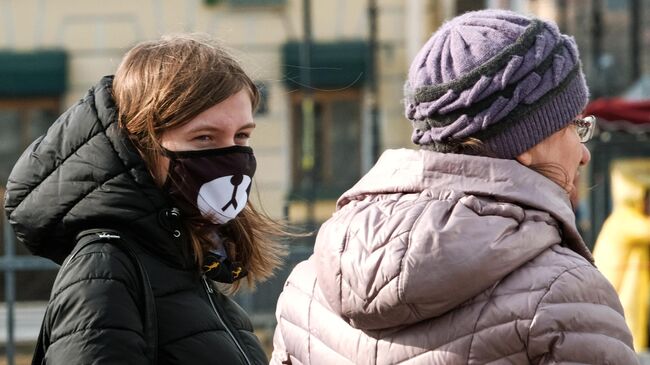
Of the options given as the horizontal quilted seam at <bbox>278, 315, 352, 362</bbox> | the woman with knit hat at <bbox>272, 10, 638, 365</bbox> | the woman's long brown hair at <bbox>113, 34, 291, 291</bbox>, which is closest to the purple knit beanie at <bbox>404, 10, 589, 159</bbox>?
the woman with knit hat at <bbox>272, 10, 638, 365</bbox>

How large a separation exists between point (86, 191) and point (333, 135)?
831cm

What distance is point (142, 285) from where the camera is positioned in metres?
1.97

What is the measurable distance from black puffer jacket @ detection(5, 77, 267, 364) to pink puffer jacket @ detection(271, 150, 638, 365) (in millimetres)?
392

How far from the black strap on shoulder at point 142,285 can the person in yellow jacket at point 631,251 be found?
5.68 m

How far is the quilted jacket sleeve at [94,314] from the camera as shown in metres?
1.85

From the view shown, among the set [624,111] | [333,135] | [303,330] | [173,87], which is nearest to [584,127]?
[303,330]

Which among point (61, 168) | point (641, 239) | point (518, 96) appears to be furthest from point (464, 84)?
point (641, 239)

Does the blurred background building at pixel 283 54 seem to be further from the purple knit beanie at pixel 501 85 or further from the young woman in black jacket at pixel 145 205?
the purple knit beanie at pixel 501 85

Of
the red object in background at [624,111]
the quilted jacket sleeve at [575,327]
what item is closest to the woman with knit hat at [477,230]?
the quilted jacket sleeve at [575,327]

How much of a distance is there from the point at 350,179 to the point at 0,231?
3.12 m

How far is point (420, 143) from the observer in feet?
5.65

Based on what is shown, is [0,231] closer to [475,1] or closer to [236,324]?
[475,1]

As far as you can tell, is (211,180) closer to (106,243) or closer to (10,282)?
(106,243)

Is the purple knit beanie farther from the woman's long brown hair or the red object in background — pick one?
the red object in background
